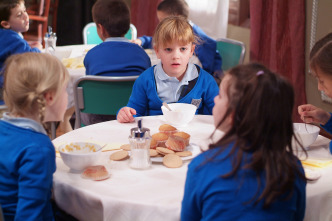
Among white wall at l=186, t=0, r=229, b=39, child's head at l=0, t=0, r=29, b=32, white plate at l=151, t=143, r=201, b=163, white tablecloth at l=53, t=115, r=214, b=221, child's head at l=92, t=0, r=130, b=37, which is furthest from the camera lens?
white wall at l=186, t=0, r=229, b=39

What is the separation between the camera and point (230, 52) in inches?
133

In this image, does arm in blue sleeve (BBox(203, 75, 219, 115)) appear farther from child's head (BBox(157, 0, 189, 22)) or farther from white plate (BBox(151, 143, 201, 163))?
child's head (BBox(157, 0, 189, 22))

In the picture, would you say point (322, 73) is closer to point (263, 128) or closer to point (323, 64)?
point (323, 64)

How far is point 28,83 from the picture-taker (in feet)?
3.97

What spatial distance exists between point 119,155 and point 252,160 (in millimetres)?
527

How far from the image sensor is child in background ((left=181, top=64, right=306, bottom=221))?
0.96 meters

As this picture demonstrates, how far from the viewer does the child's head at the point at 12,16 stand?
286cm

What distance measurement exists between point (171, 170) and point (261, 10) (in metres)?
2.68

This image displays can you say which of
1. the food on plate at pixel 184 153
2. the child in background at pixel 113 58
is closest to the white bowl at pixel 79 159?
the food on plate at pixel 184 153

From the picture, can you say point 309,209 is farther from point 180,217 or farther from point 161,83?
point 161,83

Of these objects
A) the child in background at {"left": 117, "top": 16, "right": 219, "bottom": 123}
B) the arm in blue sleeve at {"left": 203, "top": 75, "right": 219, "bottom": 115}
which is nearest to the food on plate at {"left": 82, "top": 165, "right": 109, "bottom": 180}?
the child in background at {"left": 117, "top": 16, "right": 219, "bottom": 123}

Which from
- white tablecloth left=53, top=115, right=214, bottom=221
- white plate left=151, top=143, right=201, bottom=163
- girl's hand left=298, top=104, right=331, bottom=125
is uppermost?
girl's hand left=298, top=104, right=331, bottom=125

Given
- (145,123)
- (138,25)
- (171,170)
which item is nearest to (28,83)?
(171,170)

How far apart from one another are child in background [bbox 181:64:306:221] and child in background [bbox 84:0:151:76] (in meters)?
1.52
